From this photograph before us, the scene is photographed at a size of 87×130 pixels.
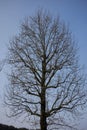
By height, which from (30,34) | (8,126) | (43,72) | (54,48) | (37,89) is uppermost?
(30,34)

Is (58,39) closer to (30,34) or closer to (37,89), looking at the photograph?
(30,34)

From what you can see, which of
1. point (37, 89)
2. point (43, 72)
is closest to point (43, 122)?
point (37, 89)

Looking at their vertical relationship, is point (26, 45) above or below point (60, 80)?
above

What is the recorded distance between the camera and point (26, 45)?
21.2 metres

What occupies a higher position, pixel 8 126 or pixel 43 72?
pixel 43 72

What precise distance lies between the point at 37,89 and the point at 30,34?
5255 mm

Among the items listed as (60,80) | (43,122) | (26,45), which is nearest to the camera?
(43,122)

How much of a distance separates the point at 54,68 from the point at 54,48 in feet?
6.46

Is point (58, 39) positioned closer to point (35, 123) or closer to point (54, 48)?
point (54, 48)

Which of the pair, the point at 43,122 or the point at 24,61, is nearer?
the point at 43,122

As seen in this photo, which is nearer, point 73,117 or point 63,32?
point 73,117

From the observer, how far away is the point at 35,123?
18.9m

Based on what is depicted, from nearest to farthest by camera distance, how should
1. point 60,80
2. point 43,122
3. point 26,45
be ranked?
1. point 43,122
2. point 60,80
3. point 26,45

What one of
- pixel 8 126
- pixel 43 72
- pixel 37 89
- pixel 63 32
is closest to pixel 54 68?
pixel 43 72
